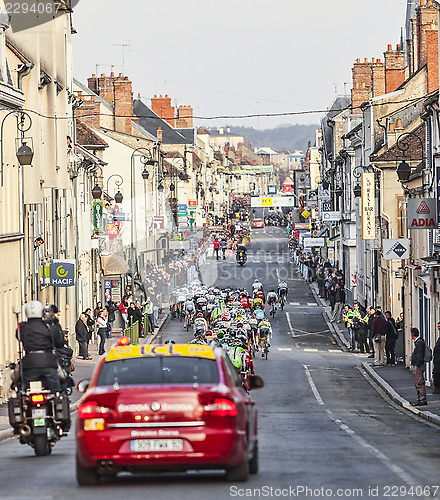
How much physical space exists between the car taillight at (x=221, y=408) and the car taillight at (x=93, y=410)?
0.82 m

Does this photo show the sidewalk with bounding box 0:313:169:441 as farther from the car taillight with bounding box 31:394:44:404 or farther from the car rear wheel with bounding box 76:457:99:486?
the car rear wheel with bounding box 76:457:99:486

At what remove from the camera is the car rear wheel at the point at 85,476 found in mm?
9875

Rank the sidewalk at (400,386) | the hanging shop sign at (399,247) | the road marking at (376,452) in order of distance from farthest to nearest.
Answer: the hanging shop sign at (399,247) → the sidewalk at (400,386) → the road marking at (376,452)

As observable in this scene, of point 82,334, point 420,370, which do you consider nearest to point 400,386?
point 420,370

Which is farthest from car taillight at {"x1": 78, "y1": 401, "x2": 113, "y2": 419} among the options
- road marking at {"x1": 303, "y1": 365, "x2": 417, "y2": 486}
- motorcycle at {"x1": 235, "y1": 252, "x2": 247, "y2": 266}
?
motorcycle at {"x1": 235, "y1": 252, "x2": 247, "y2": 266}

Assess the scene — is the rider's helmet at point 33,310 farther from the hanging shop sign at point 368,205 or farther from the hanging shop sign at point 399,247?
the hanging shop sign at point 368,205

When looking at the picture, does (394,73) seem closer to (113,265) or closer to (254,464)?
(113,265)

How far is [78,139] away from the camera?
5456 cm

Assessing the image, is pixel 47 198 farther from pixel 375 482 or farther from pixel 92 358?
pixel 375 482

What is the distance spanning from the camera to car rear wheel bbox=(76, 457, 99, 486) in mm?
9875

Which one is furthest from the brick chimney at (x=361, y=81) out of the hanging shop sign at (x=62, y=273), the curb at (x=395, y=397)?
the hanging shop sign at (x=62, y=273)

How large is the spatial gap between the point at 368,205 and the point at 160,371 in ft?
123

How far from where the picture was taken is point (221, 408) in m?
9.66

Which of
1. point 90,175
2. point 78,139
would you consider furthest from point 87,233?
point 78,139
